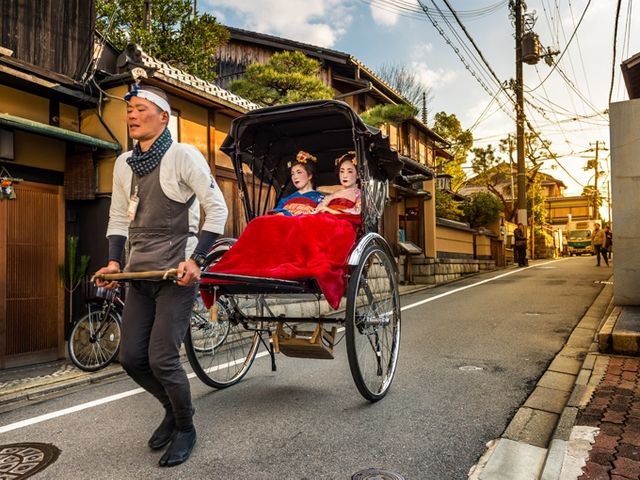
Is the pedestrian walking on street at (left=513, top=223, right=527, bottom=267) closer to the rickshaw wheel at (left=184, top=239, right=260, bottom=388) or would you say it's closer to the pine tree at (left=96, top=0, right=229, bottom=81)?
the pine tree at (left=96, top=0, right=229, bottom=81)

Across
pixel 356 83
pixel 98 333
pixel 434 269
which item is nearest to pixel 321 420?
pixel 98 333

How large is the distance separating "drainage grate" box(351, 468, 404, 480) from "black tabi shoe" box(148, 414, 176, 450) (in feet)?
4.45

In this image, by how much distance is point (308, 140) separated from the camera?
19.7ft

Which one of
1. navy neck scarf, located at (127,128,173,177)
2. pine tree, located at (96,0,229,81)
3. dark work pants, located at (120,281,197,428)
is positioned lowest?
dark work pants, located at (120,281,197,428)

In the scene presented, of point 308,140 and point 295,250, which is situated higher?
point 308,140

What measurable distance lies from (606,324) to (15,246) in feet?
28.0

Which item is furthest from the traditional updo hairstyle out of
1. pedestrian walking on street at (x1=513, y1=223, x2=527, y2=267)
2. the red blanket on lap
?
pedestrian walking on street at (x1=513, y1=223, x2=527, y2=267)

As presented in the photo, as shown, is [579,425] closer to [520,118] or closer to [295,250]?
[295,250]

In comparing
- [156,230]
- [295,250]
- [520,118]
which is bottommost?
[295,250]

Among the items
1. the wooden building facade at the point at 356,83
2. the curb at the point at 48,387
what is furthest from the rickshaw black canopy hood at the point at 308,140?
the wooden building facade at the point at 356,83

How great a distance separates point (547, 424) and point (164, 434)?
291 cm

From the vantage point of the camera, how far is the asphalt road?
3.11 meters

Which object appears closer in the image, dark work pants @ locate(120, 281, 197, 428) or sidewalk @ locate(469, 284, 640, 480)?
sidewalk @ locate(469, 284, 640, 480)

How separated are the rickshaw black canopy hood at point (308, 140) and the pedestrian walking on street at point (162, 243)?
1.84 meters
